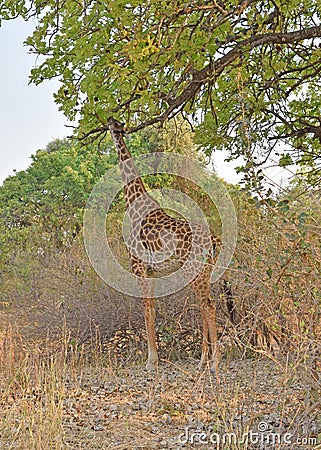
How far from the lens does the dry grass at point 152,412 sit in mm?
3793

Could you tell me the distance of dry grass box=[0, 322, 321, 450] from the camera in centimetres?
379

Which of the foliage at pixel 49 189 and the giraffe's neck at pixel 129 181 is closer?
the giraffe's neck at pixel 129 181

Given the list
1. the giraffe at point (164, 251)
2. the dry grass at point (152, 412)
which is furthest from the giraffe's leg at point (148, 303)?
the dry grass at point (152, 412)

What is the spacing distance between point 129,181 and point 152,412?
324 cm

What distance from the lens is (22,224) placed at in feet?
52.5

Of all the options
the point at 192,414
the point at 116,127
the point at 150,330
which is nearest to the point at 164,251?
the point at 150,330

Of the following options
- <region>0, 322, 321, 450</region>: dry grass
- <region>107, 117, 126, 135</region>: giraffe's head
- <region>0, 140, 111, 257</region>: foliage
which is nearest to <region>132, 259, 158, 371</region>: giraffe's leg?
<region>0, 322, 321, 450</region>: dry grass

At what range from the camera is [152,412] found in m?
4.93

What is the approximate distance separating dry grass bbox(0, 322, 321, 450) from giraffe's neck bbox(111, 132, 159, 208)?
6.85 ft

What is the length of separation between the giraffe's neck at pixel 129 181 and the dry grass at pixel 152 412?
2087 mm

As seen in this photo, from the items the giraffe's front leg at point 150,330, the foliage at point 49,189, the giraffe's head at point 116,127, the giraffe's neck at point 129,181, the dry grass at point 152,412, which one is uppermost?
the foliage at point 49,189

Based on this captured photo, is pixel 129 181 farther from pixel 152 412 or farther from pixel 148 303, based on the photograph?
pixel 152 412

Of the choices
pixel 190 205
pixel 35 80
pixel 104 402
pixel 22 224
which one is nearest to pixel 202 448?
pixel 104 402

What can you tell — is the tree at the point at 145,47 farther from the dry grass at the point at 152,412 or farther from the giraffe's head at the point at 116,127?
the dry grass at the point at 152,412
